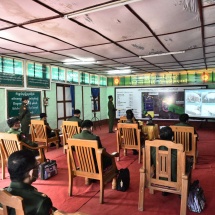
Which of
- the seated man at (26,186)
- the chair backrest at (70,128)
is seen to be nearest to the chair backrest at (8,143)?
the chair backrest at (70,128)

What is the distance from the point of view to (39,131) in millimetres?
5223

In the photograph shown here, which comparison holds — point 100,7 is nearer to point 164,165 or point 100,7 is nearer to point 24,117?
point 164,165

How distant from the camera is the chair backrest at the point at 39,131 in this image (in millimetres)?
5109

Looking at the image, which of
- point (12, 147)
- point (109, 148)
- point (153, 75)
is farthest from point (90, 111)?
point (12, 147)

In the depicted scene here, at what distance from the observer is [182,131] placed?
4.02m

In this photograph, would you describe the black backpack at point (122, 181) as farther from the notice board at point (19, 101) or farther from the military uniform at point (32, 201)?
the notice board at point (19, 101)

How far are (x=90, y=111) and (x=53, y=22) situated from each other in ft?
22.1

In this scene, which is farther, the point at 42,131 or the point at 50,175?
the point at 42,131

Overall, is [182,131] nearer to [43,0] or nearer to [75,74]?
[43,0]

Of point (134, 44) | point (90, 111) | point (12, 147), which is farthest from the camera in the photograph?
point (90, 111)

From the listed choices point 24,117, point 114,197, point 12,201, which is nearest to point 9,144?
point 114,197

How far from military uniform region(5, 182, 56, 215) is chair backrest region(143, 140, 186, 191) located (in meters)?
1.46

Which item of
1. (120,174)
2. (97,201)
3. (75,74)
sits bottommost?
(97,201)

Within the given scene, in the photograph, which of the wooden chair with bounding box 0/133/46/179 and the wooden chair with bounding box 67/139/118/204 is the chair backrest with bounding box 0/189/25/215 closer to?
the wooden chair with bounding box 67/139/118/204
